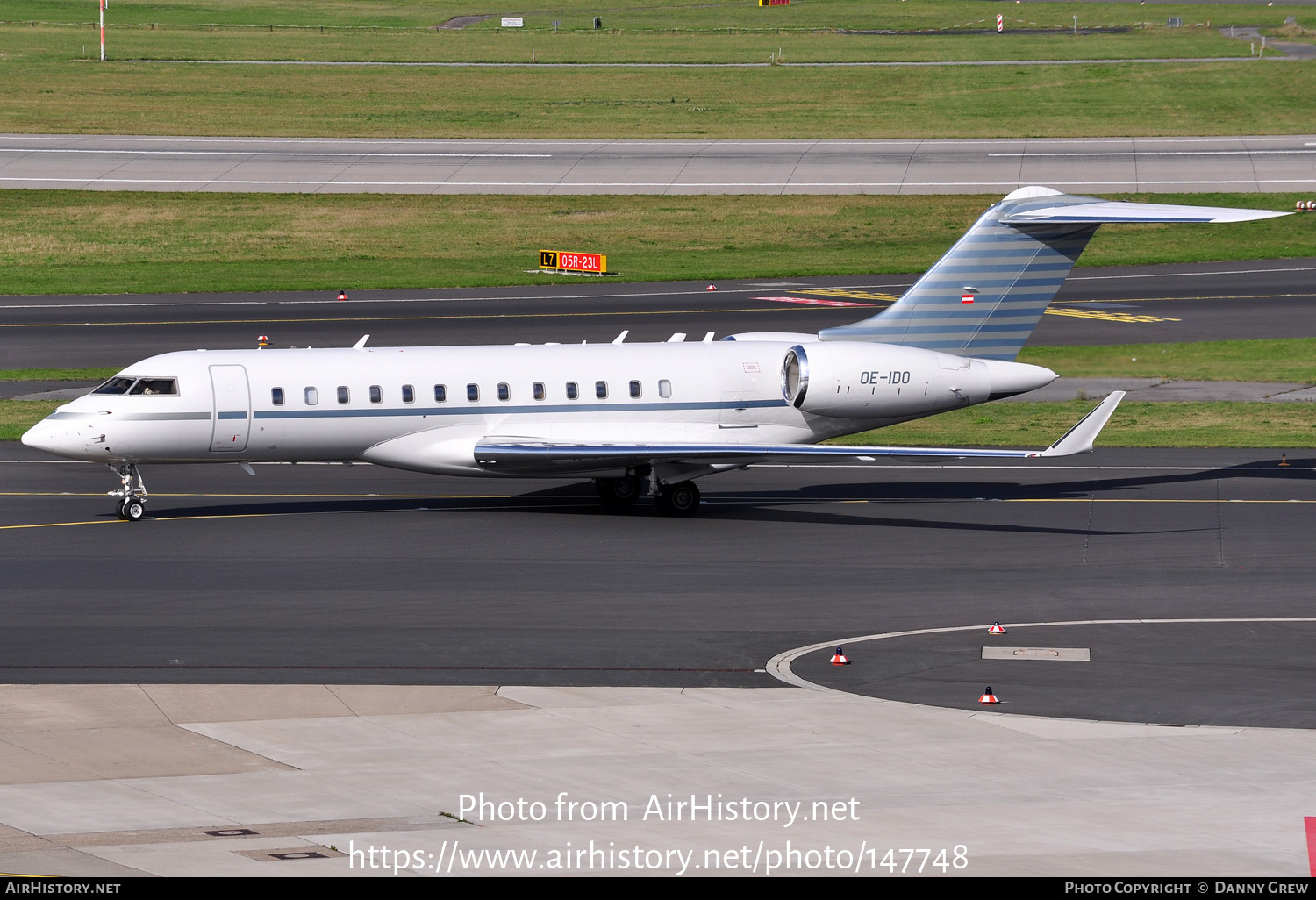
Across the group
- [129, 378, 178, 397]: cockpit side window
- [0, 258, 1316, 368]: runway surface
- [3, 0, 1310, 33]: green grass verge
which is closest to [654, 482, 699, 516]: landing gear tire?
[129, 378, 178, 397]: cockpit side window

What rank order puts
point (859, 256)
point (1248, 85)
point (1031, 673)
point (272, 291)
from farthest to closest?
point (1248, 85) → point (859, 256) → point (272, 291) → point (1031, 673)

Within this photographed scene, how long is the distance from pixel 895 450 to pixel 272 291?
124ft

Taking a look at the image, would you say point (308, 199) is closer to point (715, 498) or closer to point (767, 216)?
point (767, 216)

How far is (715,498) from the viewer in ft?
118

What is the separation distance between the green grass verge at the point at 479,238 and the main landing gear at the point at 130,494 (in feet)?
103

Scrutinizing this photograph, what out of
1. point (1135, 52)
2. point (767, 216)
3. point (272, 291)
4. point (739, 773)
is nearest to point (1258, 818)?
point (739, 773)

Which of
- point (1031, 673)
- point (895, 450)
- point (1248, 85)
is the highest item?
point (1248, 85)

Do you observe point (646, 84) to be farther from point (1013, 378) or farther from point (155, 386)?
point (155, 386)

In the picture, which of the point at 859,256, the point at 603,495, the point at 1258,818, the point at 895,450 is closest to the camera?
the point at 1258,818

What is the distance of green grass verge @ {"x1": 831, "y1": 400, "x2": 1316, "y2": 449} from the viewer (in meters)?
40.7

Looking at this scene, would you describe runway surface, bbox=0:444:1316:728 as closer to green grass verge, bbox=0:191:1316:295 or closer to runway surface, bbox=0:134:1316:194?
green grass verge, bbox=0:191:1316:295

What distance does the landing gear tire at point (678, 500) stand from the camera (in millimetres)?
33469

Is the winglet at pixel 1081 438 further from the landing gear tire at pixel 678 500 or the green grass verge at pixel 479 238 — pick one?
the green grass verge at pixel 479 238

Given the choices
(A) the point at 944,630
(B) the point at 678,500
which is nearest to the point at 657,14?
(B) the point at 678,500
